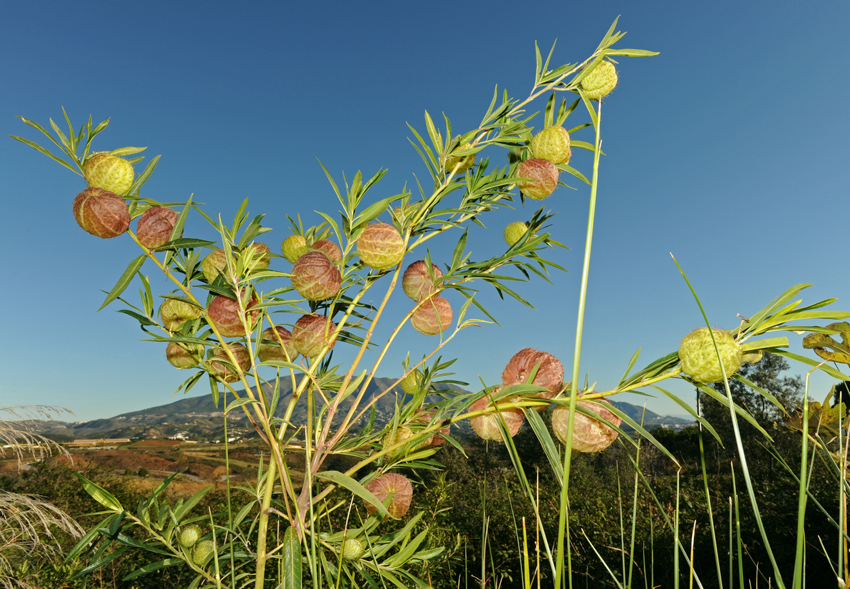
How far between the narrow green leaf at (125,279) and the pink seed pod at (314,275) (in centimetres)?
29

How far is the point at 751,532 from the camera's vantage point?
401cm

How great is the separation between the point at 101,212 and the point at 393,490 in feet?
2.54

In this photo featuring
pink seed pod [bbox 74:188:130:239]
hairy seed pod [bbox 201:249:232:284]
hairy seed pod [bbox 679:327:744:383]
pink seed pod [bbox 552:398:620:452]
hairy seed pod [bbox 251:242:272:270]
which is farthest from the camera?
hairy seed pod [bbox 251:242:272:270]

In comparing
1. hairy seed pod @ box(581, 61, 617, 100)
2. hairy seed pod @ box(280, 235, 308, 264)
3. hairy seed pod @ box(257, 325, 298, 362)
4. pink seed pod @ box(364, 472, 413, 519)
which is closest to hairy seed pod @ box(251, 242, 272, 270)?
hairy seed pod @ box(280, 235, 308, 264)

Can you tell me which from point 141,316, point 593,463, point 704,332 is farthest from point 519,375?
point 593,463

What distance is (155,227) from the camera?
86cm

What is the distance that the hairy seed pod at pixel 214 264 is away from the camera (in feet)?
2.97

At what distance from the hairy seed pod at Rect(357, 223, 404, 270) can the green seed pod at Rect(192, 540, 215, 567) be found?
689 millimetres

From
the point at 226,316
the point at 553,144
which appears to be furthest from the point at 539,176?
the point at 226,316

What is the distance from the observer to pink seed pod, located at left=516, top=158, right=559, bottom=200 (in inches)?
36.3

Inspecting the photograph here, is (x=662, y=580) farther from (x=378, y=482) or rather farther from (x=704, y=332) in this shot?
(x=704, y=332)

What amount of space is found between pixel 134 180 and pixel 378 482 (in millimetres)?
814

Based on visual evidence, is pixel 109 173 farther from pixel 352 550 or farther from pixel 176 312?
pixel 352 550

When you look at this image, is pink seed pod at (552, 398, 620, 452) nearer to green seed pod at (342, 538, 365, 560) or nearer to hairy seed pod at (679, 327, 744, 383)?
hairy seed pod at (679, 327, 744, 383)
